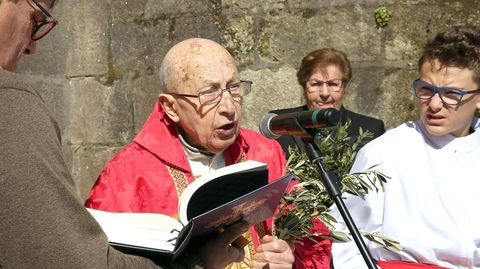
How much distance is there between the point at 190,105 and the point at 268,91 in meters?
2.84

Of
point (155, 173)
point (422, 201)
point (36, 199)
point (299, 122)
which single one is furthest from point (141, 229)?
point (422, 201)

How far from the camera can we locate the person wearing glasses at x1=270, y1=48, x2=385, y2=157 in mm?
5590

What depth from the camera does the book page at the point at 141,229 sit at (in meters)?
2.21

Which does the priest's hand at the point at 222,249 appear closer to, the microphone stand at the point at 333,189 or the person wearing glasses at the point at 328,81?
the microphone stand at the point at 333,189

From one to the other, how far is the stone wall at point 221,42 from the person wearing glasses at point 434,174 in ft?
6.14

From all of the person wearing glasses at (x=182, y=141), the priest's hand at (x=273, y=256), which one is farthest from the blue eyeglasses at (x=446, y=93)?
the priest's hand at (x=273, y=256)

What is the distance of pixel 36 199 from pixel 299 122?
123 centimetres

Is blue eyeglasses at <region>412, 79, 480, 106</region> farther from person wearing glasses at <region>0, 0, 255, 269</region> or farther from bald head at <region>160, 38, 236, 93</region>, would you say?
person wearing glasses at <region>0, 0, 255, 269</region>

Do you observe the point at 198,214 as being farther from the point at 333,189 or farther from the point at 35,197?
the point at 333,189

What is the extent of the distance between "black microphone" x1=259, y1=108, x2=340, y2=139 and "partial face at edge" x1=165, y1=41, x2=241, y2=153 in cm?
25

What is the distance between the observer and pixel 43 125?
1966 mm

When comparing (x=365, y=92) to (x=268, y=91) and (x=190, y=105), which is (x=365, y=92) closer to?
(x=268, y=91)

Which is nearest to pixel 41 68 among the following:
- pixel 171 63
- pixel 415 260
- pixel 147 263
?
pixel 171 63

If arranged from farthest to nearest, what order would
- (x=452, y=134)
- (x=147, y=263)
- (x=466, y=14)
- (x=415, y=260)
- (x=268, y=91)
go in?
1. (x=268, y=91)
2. (x=466, y=14)
3. (x=452, y=134)
4. (x=415, y=260)
5. (x=147, y=263)
